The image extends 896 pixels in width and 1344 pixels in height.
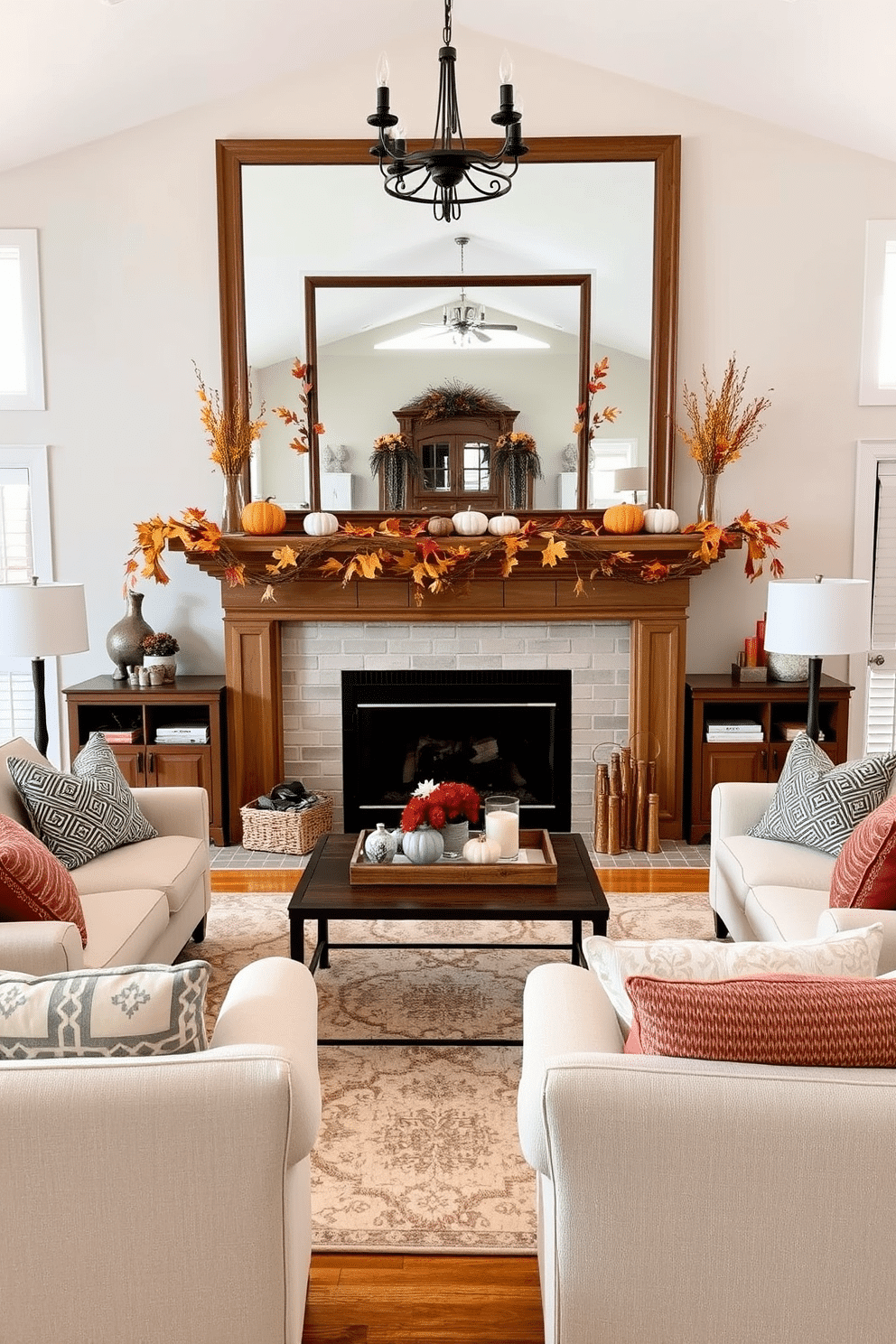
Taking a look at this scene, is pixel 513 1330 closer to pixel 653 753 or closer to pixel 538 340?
pixel 653 753

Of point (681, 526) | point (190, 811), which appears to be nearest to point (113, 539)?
point (190, 811)

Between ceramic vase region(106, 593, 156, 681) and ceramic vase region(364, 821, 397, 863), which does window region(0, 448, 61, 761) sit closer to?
ceramic vase region(106, 593, 156, 681)

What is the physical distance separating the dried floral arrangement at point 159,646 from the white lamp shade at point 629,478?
231cm

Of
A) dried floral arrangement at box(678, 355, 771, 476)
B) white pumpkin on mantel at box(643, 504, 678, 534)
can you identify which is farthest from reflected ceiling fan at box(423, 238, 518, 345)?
white pumpkin on mantel at box(643, 504, 678, 534)

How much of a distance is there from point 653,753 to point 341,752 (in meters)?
1.55

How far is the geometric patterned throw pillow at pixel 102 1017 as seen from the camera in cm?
172

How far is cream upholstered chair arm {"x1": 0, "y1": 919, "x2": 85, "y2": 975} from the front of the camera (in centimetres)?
255

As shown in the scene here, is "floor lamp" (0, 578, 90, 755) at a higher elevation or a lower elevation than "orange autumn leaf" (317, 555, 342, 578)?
lower

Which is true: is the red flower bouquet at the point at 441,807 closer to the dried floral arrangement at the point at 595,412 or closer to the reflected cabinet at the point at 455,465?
the reflected cabinet at the point at 455,465

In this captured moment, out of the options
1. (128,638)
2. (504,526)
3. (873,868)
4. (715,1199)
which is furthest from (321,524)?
(715,1199)

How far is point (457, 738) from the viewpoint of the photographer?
577 centimetres

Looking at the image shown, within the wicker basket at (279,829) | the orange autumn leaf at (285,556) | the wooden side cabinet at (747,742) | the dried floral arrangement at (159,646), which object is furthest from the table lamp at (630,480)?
the dried floral arrangement at (159,646)

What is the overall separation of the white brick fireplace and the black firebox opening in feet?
0.17

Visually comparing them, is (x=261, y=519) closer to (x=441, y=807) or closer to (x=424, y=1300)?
(x=441, y=807)
